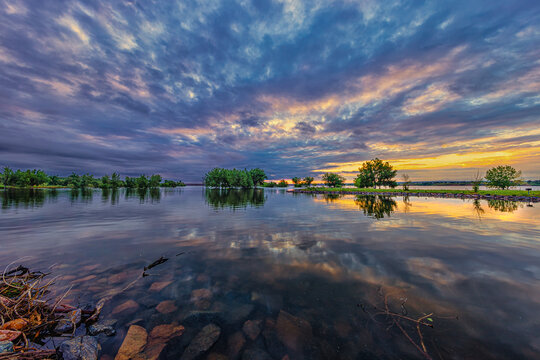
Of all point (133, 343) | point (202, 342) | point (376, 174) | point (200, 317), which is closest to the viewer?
point (133, 343)

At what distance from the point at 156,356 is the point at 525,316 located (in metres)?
10.6

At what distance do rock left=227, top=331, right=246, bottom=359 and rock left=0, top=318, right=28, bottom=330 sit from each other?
199 inches

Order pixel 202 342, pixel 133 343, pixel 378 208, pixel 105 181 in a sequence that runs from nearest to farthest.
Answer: pixel 133 343
pixel 202 342
pixel 378 208
pixel 105 181

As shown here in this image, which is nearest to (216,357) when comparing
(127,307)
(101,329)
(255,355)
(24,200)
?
(255,355)

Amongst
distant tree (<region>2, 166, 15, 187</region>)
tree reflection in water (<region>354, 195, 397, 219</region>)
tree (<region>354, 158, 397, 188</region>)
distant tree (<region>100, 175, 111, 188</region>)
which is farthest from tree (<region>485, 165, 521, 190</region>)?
distant tree (<region>2, 166, 15, 187</region>)

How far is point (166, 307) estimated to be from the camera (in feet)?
20.4

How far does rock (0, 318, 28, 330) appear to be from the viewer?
4.45m

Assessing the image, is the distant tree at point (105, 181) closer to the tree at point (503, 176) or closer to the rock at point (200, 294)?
the rock at point (200, 294)

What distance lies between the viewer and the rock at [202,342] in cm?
446

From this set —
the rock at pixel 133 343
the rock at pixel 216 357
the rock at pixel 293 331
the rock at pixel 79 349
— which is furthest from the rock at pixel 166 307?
the rock at pixel 293 331

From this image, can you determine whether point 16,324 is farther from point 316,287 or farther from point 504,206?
point 504,206

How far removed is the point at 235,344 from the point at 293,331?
1.61 metres

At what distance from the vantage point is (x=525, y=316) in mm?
5723

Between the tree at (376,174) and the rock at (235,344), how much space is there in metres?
141
